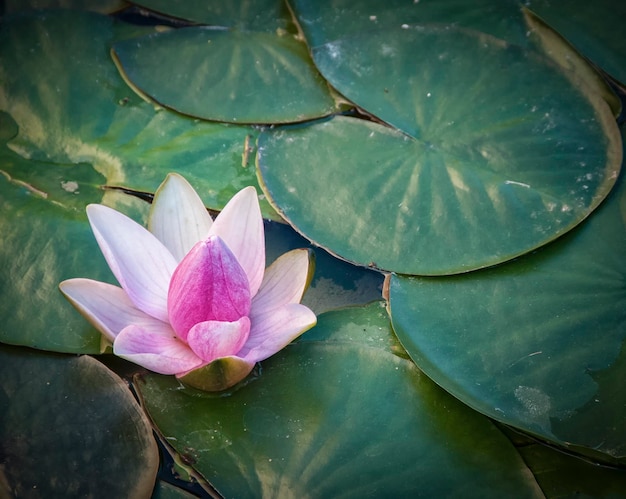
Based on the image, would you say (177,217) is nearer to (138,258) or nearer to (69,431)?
(138,258)

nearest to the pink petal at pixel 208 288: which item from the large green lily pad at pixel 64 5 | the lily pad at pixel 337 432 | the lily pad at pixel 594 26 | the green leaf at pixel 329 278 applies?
the lily pad at pixel 337 432

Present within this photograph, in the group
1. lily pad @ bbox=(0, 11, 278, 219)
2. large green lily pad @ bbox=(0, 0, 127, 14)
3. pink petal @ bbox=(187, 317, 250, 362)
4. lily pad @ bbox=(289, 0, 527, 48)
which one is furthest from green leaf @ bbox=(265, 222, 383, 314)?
large green lily pad @ bbox=(0, 0, 127, 14)

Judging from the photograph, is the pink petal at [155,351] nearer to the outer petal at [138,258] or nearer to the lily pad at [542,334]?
the outer petal at [138,258]

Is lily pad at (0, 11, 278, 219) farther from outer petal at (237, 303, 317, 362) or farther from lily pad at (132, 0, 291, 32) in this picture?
outer petal at (237, 303, 317, 362)

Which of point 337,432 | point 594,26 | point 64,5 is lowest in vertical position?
point 337,432

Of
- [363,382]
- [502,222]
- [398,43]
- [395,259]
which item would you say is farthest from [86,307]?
[398,43]

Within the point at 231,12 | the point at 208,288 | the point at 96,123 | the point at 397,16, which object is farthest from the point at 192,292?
the point at 397,16

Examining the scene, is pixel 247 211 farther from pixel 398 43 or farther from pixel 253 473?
pixel 398 43
